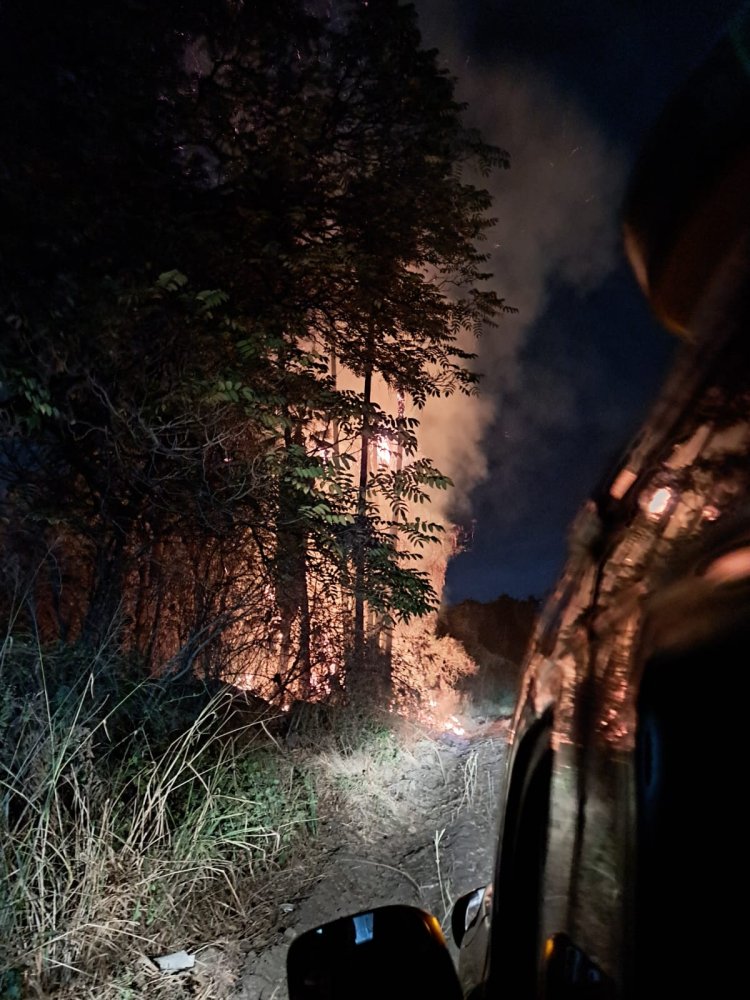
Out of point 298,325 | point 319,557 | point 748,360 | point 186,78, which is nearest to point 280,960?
point 748,360

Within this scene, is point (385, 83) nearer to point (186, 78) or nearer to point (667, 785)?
point (186, 78)

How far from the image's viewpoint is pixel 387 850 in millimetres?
4715

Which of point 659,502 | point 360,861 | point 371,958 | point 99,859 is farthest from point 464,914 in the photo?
point 360,861

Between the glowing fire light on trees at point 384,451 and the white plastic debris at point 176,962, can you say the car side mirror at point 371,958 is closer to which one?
the white plastic debris at point 176,962

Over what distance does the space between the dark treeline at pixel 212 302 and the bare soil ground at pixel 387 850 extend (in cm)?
149

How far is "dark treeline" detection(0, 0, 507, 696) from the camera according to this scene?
195 inches

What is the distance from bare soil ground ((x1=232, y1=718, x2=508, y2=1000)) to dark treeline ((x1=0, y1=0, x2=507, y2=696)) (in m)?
1.49

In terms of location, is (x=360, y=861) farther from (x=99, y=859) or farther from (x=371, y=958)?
(x=371, y=958)

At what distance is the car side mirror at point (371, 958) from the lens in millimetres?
1197

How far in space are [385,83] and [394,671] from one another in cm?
661

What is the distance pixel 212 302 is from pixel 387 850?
14.0 feet

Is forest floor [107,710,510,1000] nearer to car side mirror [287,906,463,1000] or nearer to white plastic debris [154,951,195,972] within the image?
white plastic debris [154,951,195,972]

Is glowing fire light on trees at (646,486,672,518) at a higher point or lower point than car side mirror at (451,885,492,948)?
higher

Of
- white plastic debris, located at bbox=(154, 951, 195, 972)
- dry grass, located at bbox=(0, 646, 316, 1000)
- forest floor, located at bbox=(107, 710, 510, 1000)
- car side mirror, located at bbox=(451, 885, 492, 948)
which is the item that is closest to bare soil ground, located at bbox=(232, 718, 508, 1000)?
forest floor, located at bbox=(107, 710, 510, 1000)
